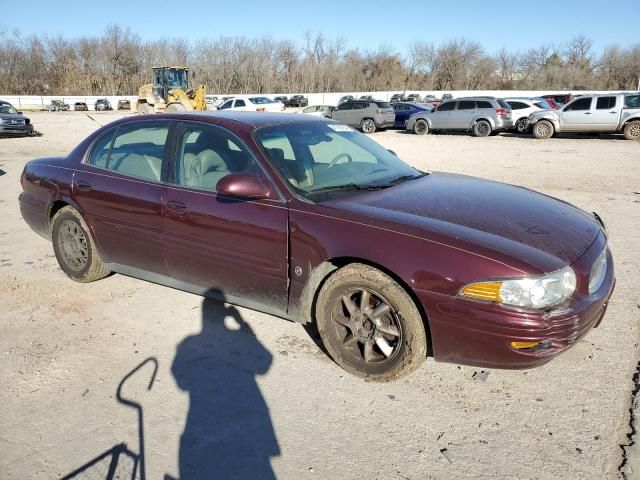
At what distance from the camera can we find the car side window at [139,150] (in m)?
3.99

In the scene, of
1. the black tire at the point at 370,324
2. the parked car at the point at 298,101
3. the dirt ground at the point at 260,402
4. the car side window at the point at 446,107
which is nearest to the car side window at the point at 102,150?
the dirt ground at the point at 260,402

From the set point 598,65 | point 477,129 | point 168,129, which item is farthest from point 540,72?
point 168,129

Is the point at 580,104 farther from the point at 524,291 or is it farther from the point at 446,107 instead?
the point at 524,291

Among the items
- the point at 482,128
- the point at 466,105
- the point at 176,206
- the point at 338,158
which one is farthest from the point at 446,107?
the point at 176,206

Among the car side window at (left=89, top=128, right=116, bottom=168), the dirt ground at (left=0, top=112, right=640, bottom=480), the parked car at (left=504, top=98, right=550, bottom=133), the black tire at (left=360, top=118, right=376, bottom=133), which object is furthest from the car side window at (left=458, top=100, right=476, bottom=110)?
the car side window at (left=89, top=128, right=116, bottom=168)

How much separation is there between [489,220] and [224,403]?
192 cm

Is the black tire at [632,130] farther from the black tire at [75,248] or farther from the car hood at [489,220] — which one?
the black tire at [75,248]

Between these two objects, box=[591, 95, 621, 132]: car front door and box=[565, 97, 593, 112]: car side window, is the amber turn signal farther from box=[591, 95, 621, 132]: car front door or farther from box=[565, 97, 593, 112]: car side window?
box=[565, 97, 593, 112]: car side window

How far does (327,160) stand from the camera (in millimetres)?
3891

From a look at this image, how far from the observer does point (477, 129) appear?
22.3 meters

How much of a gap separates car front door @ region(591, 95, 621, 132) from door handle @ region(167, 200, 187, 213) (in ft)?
64.9

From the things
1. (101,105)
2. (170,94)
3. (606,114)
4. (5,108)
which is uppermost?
(101,105)

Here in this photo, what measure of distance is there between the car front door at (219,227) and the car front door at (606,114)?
768 inches

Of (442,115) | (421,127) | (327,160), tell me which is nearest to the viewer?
(327,160)
